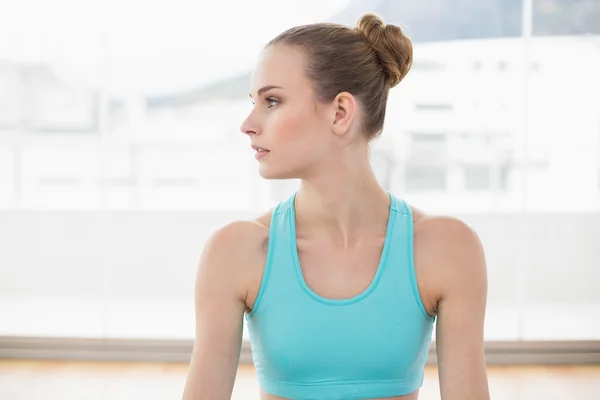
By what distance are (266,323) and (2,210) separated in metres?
2.55

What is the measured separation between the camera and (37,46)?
10.8ft

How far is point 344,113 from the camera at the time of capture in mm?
1197

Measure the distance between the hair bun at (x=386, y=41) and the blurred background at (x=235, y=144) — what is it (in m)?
2.03

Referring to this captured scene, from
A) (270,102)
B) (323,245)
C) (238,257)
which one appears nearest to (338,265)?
(323,245)

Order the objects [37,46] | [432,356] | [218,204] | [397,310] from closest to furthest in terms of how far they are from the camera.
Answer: [397,310]
[432,356]
[37,46]
[218,204]

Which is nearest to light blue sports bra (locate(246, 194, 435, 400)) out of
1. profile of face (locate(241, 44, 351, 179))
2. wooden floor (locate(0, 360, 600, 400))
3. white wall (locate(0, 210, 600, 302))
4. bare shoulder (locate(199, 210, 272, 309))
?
bare shoulder (locate(199, 210, 272, 309))

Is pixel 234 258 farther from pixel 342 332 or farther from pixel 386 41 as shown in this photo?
pixel 386 41

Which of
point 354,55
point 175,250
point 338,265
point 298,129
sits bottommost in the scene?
point 175,250

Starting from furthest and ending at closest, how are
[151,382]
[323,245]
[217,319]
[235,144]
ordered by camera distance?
[235,144], [151,382], [323,245], [217,319]

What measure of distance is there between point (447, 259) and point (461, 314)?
3.3 inches

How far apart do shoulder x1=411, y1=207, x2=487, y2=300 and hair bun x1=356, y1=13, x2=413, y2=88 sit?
10.4 inches

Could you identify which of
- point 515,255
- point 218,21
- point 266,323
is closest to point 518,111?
point 515,255

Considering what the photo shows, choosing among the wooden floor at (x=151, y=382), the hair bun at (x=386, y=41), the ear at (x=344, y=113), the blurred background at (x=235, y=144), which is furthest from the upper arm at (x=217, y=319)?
the blurred background at (x=235, y=144)

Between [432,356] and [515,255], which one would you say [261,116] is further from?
[515,255]
